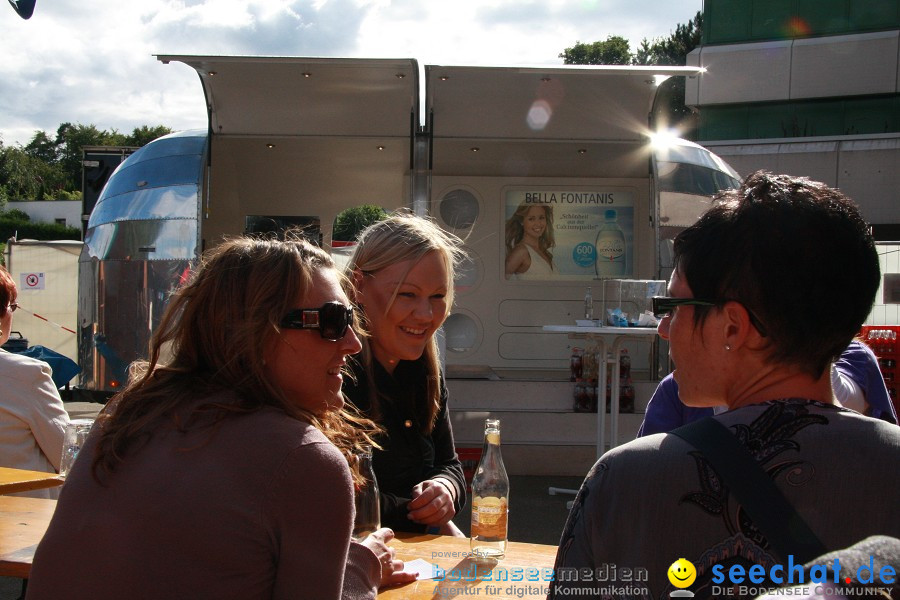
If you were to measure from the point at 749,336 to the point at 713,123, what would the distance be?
26.0 m

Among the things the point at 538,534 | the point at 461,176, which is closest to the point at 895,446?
A: the point at 538,534

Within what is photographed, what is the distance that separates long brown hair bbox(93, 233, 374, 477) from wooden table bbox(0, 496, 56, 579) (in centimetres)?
77

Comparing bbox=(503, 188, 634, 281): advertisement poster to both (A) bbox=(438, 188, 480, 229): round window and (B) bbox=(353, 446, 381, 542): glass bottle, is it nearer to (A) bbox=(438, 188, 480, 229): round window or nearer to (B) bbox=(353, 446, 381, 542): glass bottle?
(A) bbox=(438, 188, 480, 229): round window

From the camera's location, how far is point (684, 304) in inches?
57.2

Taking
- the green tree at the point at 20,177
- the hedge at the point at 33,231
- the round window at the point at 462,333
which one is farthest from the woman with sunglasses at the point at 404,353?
the green tree at the point at 20,177

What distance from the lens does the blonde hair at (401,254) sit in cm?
293

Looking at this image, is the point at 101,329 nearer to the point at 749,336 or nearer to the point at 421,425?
the point at 421,425

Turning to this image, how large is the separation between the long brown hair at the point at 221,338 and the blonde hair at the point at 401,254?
1.17m

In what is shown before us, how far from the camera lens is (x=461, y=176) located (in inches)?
351

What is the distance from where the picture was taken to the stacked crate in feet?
28.5

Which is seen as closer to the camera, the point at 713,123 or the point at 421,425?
the point at 421,425

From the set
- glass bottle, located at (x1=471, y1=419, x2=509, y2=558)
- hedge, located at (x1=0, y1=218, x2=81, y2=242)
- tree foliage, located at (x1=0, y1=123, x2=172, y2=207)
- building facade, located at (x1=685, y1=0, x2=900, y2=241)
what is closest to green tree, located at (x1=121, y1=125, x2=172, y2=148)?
tree foliage, located at (x1=0, y1=123, x2=172, y2=207)

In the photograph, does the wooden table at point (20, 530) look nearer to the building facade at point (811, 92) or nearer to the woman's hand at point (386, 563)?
the woman's hand at point (386, 563)

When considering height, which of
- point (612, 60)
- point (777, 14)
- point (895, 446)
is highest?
point (612, 60)
